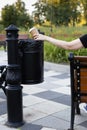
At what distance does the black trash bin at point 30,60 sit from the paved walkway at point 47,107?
611 mm

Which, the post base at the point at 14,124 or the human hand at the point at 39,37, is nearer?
the human hand at the point at 39,37

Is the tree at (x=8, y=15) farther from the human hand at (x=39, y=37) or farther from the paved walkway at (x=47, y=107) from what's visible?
the human hand at (x=39, y=37)

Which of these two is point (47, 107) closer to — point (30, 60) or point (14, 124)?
point (14, 124)

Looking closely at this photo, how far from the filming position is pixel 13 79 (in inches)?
188

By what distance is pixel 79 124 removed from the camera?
4.93 m

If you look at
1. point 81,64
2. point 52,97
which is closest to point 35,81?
point 81,64

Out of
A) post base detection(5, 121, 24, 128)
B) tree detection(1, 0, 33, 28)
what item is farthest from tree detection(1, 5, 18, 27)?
post base detection(5, 121, 24, 128)

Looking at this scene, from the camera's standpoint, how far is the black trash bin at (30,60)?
4895 millimetres

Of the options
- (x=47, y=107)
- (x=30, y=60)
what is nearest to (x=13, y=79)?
(x=30, y=60)

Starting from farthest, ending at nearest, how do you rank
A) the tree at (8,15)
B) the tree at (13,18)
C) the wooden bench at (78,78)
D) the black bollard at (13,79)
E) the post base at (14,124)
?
the tree at (8,15) → the tree at (13,18) → the post base at (14,124) → the black bollard at (13,79) → the wooden bench at (78,78)

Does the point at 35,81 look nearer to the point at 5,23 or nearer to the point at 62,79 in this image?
the point at 62,79

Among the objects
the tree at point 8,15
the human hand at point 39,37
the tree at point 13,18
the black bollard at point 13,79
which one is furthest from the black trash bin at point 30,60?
the tree at point 8,15

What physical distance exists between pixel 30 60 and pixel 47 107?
1203mm

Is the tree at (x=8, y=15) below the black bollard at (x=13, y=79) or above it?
above
